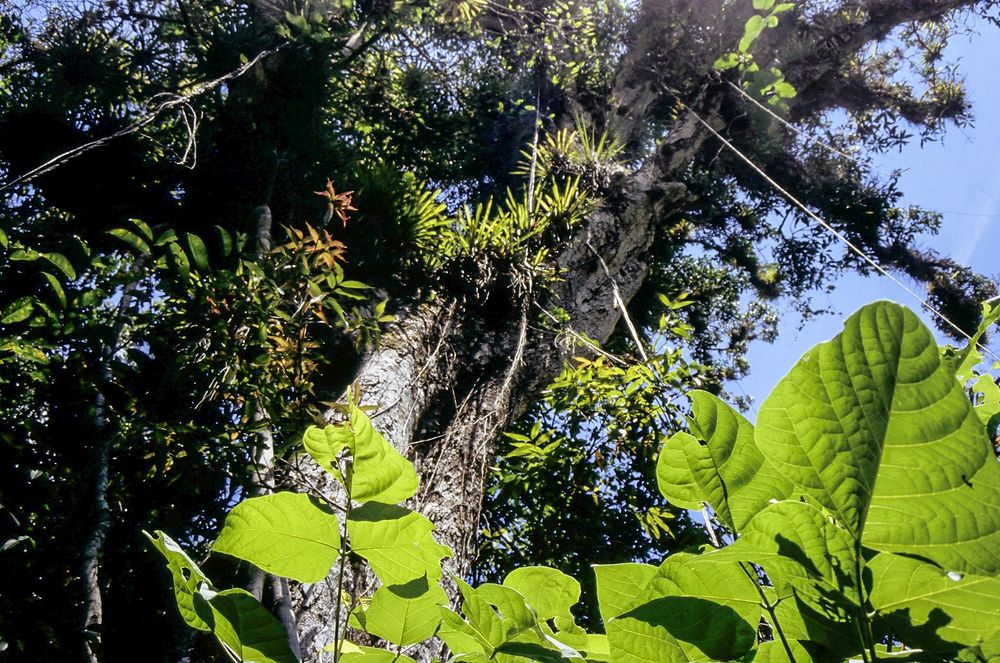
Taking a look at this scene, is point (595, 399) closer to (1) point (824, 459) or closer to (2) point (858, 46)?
(1) point (824, 459)

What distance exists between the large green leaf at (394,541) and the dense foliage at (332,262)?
103 cm

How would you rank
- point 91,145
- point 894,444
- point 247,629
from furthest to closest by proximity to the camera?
point 91,145, point 247,629, point 894,444

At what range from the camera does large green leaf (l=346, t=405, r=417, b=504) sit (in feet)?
1.19

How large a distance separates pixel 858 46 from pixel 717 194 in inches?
71.3

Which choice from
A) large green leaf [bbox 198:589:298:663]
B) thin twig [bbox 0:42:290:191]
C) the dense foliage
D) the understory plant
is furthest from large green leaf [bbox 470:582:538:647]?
thin twig [bbox 0:42:290:191]

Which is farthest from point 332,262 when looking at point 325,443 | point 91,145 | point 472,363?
point 325,443

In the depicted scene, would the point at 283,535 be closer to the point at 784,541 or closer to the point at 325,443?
the point at 325,443

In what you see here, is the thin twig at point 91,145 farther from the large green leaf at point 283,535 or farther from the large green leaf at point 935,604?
the large green leaf at point 935,604

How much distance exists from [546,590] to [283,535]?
0.19 m

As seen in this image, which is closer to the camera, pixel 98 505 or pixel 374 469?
pixel 374 469

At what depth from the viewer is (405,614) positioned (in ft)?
1.29

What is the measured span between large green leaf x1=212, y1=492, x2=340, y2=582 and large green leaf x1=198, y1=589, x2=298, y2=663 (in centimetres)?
2

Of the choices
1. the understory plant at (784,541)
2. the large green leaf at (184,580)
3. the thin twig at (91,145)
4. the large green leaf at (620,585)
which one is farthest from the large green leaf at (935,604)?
the thin twig at (91,145)

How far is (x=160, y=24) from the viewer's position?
3682 mm
